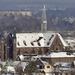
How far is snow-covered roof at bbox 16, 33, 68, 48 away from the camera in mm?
55156

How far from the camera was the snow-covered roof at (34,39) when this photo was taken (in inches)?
2172

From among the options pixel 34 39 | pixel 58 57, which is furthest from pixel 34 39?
pixel 58 57

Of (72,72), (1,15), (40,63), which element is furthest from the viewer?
(1,15)

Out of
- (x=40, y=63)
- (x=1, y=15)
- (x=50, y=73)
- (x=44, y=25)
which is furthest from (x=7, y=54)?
(x=1, y=15)

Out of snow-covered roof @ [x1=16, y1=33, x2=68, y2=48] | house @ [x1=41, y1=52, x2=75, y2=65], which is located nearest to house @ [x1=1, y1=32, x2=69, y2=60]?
snow-covered roof @ [x1=16, y1=33, x2=68, y2=48]

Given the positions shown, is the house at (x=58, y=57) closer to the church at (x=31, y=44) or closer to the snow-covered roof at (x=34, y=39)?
the church at (x=31, y=44)

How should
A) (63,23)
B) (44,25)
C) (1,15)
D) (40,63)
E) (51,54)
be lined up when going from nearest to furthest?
(40,63) → (51,54) → (44,25) → (63,23) → (1,15)

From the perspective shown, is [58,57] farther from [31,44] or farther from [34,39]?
[31,44]

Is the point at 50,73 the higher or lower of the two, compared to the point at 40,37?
lower

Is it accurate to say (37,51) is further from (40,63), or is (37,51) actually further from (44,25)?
(40,63)

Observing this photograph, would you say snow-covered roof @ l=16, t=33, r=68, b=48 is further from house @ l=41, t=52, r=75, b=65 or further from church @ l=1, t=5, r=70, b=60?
house @ l=41, t=52, r=75, b=65

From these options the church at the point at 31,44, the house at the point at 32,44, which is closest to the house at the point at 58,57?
the church at the point at 31,44

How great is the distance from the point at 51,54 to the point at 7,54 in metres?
7.80

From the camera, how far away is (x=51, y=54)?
48.7m
